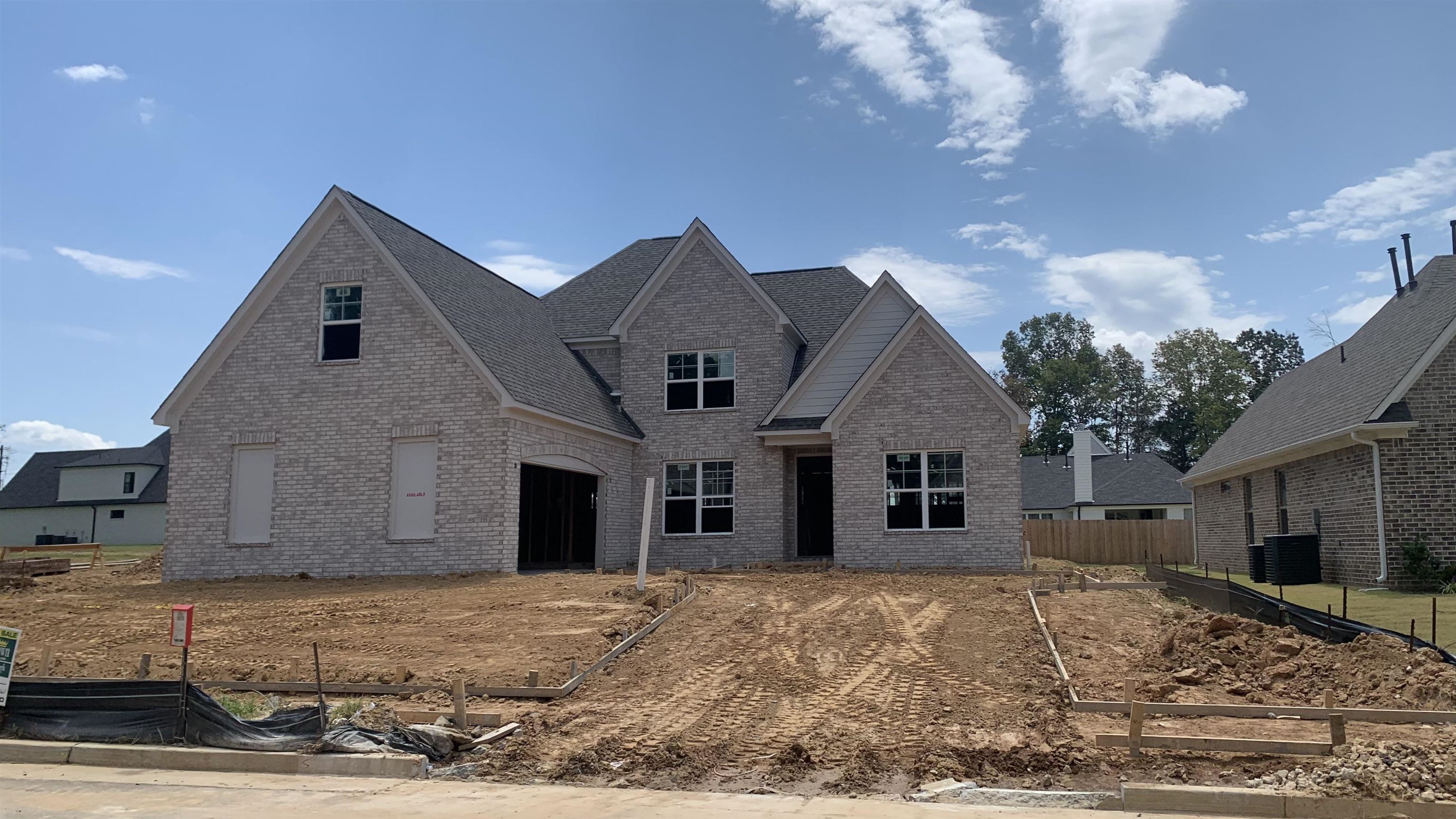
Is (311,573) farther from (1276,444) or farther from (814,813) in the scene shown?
(1276,444)

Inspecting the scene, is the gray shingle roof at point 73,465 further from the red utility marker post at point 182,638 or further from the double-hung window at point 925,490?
the red utility marker post at point 182,638

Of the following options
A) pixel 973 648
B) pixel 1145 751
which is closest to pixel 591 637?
pixel 973 648

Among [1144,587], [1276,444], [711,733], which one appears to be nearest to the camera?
[711,733]

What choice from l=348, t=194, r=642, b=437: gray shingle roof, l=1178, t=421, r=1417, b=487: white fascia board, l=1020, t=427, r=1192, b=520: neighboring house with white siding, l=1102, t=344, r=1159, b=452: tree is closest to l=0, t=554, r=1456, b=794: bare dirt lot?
l=348, t=194, r=642, b=437: gray shingle roof

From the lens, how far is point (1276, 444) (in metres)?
23.7

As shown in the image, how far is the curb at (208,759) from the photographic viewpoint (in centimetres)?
880

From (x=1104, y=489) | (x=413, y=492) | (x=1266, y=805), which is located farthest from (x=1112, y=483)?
(x=1266, y=805)

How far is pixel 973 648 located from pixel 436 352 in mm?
12645

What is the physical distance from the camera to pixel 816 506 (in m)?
25.3

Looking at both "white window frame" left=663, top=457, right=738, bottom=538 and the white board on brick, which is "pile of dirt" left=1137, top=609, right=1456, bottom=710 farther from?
the white board on brick

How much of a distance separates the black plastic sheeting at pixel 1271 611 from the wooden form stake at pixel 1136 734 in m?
3.95

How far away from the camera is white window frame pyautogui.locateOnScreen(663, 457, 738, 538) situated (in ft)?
80.6

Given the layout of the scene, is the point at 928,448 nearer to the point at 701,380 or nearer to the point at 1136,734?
the point at 701,380

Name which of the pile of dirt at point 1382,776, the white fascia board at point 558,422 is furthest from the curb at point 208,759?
the white fascia board at point 558,422
